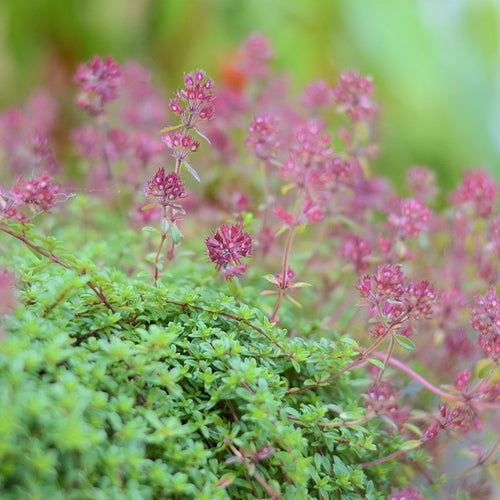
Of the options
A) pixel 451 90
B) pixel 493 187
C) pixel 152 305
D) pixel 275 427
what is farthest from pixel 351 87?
pixel 451 90

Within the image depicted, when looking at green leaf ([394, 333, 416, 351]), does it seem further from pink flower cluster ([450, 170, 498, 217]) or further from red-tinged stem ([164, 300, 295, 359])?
pink flower cluster ([450, 170, 498, 217])

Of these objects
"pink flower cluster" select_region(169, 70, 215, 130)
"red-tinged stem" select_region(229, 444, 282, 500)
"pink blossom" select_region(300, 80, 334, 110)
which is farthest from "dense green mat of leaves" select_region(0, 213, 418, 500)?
"pink blossom" select_region(300, 80, 334, 110)

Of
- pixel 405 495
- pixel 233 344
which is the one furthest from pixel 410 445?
pixel 233 344

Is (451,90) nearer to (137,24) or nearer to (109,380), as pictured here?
(137,24)

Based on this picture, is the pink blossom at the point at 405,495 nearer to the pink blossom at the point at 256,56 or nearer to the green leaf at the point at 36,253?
the green leaf at the point at 36,253

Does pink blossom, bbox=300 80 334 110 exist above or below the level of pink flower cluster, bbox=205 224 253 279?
above

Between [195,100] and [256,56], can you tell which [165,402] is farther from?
[256,56]

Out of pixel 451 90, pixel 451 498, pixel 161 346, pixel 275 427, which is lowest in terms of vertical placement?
pixel 451 498
